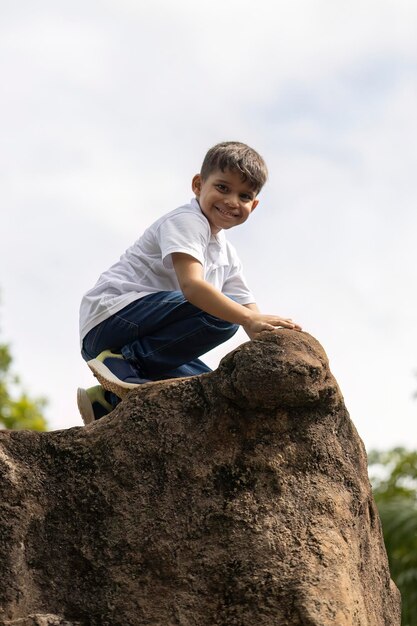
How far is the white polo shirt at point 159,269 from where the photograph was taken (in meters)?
4.89

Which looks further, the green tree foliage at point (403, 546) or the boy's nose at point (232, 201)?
the green tree foliage at point (403, 546)

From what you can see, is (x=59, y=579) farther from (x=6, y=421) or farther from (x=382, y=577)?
(x=6, y=421)

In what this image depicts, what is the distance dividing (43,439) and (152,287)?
1093 millimetres

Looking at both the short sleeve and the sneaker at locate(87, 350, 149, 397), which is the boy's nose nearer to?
the short sleeve

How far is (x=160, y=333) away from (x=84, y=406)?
54 centimetres

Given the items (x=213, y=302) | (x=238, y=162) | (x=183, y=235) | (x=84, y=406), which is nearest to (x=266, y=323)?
(x=213, y=302)

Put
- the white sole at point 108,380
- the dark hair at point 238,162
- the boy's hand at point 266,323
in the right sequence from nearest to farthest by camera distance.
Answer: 1. the boy's hand at point 266,323
2. the white sole at point 108,380
3. the dark hair at point 238,162

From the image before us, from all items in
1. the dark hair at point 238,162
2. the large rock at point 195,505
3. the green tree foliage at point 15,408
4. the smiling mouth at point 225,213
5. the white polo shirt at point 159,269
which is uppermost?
the green tree foliage at point 15,408

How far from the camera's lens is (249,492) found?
4.12m

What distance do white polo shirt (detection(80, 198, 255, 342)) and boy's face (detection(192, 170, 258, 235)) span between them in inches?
2.7

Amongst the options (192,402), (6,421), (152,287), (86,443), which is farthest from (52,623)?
(6,421)

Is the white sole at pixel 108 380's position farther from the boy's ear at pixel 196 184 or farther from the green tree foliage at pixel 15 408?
the green tree foliage at pixel 15 408

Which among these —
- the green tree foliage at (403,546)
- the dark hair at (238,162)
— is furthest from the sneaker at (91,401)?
the green tree foliage at (403,546)

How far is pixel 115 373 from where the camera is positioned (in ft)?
15.9
